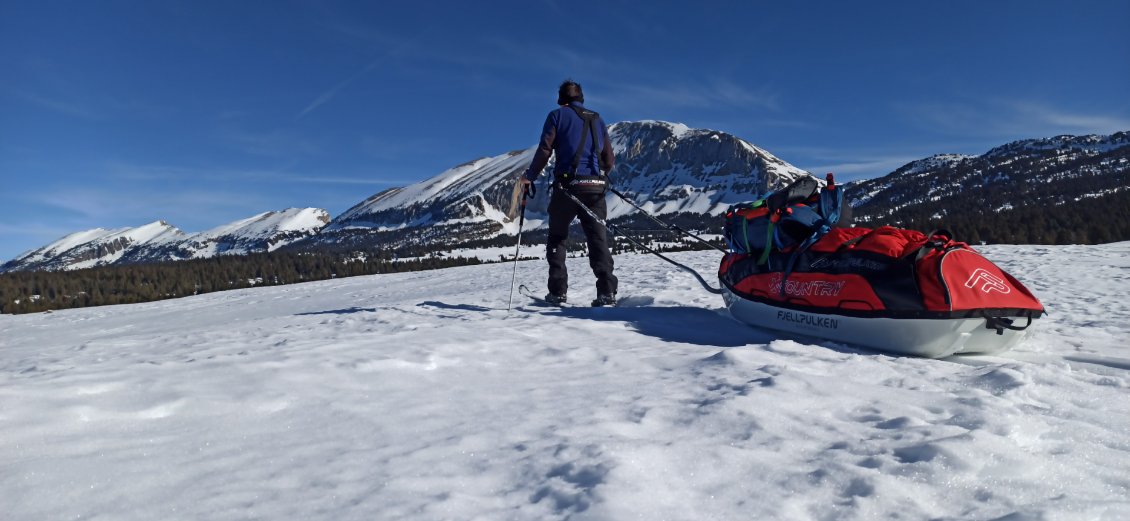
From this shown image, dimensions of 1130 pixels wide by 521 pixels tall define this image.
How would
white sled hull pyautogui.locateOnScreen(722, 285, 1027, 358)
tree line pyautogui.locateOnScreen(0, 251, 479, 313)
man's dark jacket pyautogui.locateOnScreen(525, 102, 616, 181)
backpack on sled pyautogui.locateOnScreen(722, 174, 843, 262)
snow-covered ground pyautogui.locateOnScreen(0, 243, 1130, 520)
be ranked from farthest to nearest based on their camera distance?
tree line pyautogui.locateOnScreen(0, 251, 479, 313), man's dark jacket pyautogui.locateOnScreen(525, 102, 616, 181), backpack on sled pyautogui.locateOnScreen(722, 174, 843, 262), white sled hull pyautogui.locateOnScreen(722, 285, 1027, 358), snow-covered ground pyautogui.locateOnScreen(0, 243, 1130, 520)

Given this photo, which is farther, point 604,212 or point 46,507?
point 604,212

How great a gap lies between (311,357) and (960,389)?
450 cm

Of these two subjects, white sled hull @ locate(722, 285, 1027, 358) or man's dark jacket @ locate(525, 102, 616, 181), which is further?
man's dark jacket @ locate(525, 102, 616, 181)

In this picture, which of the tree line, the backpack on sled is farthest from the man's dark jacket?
the tree line

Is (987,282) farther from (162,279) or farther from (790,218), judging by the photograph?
(162,279)

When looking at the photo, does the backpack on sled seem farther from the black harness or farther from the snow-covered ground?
the black harness

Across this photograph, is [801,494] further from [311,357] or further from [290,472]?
[311,357]

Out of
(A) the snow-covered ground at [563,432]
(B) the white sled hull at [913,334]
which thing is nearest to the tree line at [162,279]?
(A) the snow-covered ground at [563,432]

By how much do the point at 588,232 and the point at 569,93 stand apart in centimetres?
203

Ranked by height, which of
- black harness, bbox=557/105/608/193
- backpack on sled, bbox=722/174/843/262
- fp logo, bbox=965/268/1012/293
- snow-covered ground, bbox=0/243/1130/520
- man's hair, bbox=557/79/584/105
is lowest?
snow-covered ground, bbox=0/243/1130/520

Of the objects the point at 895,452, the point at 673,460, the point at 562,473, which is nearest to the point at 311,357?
the point at 562,473

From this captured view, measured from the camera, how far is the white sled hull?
4.21 m

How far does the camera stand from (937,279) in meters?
4.26

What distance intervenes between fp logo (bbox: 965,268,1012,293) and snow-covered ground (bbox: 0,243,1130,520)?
0.55 meters
